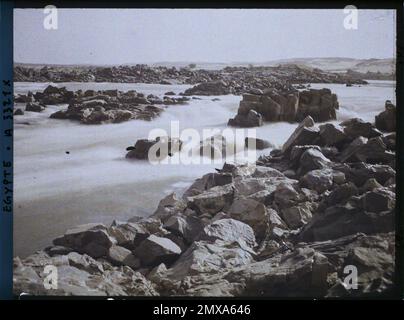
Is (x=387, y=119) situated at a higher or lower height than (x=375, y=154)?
higher

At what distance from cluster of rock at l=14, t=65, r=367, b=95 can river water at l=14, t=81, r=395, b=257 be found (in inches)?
1.9

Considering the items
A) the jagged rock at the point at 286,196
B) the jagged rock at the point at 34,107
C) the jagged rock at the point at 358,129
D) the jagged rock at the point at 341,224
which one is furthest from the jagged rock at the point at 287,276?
the jagged rock at the point at 34,107

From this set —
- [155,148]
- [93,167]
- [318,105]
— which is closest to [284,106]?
[318,105]

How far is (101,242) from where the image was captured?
2.74 meters

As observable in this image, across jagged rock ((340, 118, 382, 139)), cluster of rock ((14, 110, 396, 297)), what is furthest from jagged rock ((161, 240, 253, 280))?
jagged rock ((340, 118, 382, 139))

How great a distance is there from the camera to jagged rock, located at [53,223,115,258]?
2734 mm

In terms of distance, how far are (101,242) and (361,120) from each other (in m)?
1.71

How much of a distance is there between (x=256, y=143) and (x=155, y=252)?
0.88 metres

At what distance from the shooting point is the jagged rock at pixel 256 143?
2.87m

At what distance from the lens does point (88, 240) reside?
9.01 feet

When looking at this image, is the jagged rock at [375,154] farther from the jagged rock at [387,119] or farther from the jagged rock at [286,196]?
the jagged rock at [286,196]

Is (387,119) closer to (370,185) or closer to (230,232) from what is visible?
(370,185)

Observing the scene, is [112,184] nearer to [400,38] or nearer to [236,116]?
[236,116]

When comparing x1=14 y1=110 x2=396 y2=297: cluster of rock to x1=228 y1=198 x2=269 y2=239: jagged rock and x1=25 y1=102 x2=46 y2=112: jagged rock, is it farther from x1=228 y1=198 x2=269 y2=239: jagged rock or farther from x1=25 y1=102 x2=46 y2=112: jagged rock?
x1=25 y1=102 x2=46 y2=112: jagged rock
